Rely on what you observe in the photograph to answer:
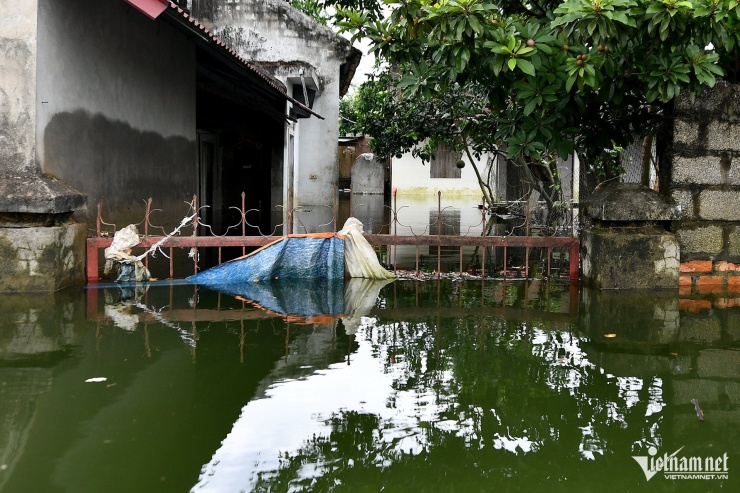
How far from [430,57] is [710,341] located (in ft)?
11.8

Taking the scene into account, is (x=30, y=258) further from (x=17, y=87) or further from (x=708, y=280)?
(x=708, y=280)

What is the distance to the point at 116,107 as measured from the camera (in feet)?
28.8

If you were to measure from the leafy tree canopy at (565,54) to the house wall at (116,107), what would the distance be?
274 centimetres

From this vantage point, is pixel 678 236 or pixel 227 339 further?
pixel 678 236

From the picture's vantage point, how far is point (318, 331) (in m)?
5.77

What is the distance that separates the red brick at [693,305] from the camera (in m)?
6.60

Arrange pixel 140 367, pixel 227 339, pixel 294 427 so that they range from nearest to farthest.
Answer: pixel 294 427 → pixel 140 367 → pixel 227 339

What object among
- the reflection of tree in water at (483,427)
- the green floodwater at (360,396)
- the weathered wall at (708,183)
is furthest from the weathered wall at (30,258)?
the weathered wall at (708,183)

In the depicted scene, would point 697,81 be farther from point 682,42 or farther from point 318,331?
point 318,331

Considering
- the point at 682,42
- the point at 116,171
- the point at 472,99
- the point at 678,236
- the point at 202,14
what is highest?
the point at 202,14

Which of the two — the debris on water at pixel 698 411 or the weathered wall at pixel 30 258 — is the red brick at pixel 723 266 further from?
the weathered wall at pixel 30 258

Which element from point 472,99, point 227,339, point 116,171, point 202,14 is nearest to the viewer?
point 227,339

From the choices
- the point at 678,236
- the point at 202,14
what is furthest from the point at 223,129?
the point at 678,236

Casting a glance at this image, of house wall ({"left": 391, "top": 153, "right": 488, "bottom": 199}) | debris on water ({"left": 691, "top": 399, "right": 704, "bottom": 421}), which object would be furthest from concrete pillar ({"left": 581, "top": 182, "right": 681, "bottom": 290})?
house wall ({"left": 391, "top": 153, "right": 488, "bottom": 199})
